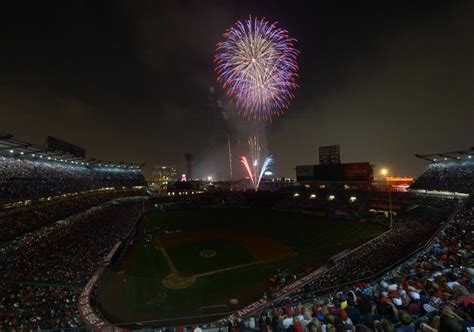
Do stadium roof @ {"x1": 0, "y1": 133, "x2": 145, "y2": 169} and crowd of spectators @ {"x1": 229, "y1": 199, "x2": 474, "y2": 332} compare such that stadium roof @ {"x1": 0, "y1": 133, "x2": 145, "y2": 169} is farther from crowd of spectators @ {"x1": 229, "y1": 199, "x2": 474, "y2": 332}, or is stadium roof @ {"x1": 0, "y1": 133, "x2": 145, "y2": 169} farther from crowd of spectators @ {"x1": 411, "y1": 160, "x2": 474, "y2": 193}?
crowd of spectators @ {"x1": 411, "y1": 160, "x2": 474, "y2": 193}

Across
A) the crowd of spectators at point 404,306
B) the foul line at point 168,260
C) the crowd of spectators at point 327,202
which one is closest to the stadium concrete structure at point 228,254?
the crowd of spectators at point 404,306

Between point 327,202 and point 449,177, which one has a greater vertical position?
point 449,177

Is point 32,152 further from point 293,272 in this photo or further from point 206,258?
point 293,272

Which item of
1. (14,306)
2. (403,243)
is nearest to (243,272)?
(403,243)

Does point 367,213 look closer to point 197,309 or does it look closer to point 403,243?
point 403,243

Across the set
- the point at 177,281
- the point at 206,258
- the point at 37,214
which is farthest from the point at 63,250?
the point at 206,258

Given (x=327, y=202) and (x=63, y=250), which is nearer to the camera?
(x=63, y=250)

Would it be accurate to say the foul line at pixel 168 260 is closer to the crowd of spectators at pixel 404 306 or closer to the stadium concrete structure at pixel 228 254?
the stadium concrete structure at pixel 228 254
